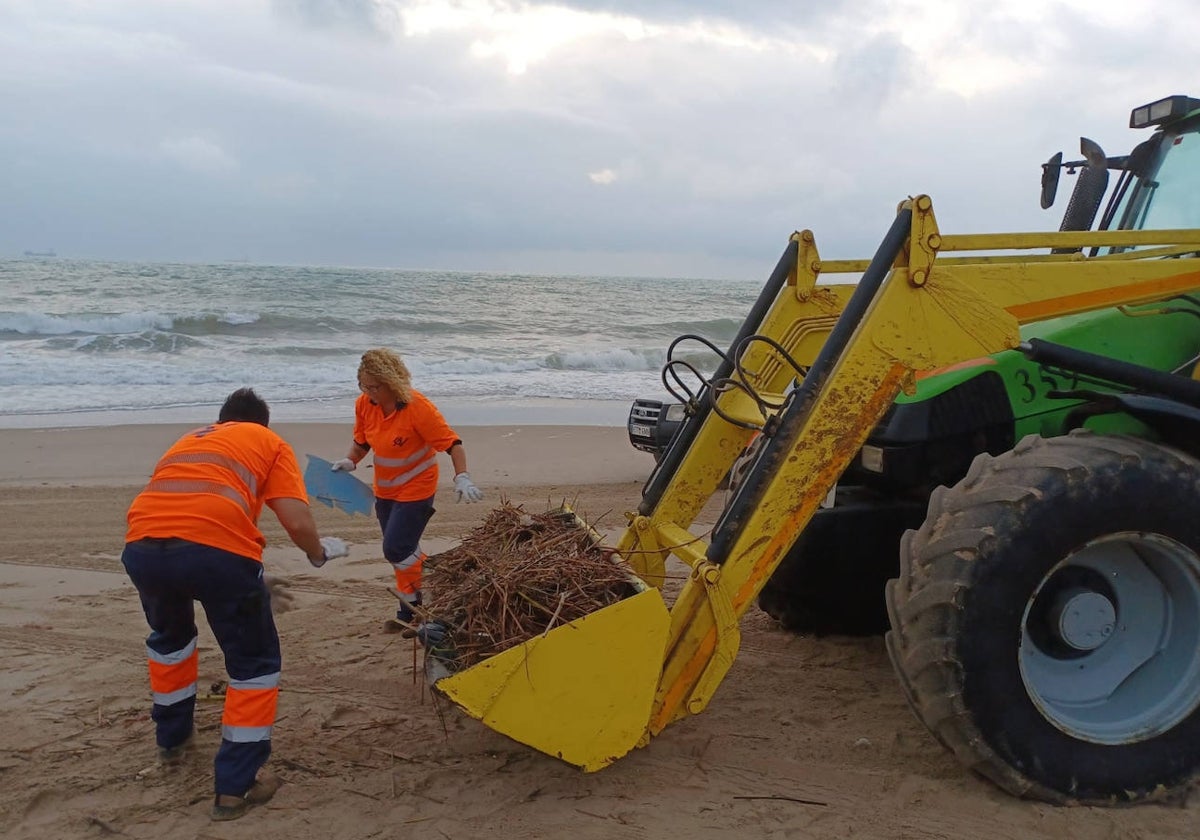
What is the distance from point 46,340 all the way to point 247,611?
20.1 metres

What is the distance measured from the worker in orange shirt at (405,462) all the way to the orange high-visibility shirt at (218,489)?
1.46 metres

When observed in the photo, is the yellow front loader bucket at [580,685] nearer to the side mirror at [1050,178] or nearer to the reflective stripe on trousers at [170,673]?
the reflective stripe on trousers at [170,673]

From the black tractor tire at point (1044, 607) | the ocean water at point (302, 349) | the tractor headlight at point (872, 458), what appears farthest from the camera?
the ocean water at point (302, 349)

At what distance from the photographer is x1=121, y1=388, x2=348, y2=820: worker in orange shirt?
3.26 metres

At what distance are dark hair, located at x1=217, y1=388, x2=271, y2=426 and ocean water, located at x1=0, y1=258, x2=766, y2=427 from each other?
8.62 m

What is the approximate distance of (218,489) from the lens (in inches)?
132

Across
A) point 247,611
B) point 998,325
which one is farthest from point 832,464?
point 247,611

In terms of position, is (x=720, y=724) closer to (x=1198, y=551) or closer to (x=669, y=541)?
(x=669, y=541)

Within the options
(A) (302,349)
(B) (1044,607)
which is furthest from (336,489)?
(A) (302,349)

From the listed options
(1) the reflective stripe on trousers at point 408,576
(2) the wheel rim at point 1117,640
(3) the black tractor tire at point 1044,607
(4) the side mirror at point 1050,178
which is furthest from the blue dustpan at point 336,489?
(4) the side mirror at point 1050,178

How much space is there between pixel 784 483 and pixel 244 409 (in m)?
2.20

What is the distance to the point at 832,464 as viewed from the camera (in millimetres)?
3080

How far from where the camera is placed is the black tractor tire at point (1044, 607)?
9.69 ft

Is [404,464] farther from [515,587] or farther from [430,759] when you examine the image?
[515,587]
